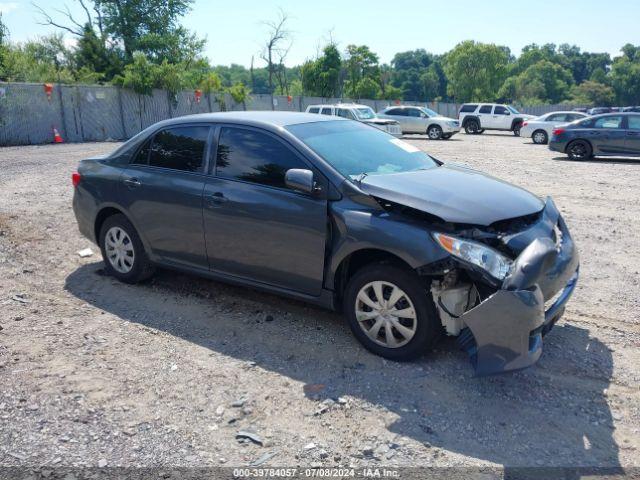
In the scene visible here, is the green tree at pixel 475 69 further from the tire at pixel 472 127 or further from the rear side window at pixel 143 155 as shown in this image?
the rear side window at pixel 143 155

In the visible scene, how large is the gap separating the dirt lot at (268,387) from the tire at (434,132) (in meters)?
23.8

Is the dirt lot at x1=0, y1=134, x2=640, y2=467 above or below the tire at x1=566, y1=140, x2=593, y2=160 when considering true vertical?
below

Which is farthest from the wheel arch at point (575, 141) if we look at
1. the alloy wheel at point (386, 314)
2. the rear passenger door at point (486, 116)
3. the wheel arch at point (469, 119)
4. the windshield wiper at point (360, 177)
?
the wheel arch at point (469, 119)

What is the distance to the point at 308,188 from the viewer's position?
427cm

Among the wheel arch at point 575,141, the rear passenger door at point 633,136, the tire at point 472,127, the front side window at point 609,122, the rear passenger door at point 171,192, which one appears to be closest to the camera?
the rear passenger door at point 171,192

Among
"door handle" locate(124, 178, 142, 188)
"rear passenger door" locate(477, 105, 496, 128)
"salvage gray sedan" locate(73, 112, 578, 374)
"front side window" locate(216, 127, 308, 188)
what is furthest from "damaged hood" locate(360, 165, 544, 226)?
"rear passenger door" locate(477, 105, 496, 128)

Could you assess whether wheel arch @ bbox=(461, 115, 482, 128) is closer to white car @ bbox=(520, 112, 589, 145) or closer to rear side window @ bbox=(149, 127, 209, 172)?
white car @ bbox=(520, 112, 589, 145)

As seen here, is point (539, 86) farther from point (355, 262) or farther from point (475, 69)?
point (355, 262)

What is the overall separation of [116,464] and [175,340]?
1634 millimetres

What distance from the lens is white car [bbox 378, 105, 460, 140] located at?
2903 centimetres

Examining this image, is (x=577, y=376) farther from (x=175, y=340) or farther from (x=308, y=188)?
(x=175, y=340)

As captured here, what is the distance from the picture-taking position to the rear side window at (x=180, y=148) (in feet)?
17.2

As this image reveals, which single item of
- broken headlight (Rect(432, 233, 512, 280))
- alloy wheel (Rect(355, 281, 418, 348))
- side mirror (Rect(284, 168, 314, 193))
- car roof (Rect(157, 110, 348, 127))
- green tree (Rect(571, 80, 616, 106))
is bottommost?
alloy wheel (Rect(355, 281, 418, 348))

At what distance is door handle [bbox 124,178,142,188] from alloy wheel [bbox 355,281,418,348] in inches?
103
